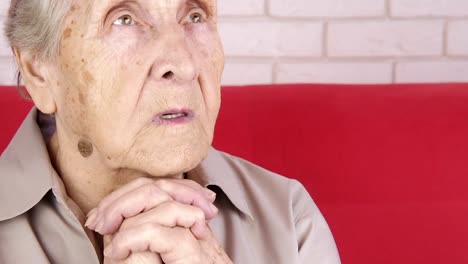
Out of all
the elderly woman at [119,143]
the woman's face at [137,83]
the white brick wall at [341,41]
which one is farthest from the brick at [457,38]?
the woman's face at [137,83]

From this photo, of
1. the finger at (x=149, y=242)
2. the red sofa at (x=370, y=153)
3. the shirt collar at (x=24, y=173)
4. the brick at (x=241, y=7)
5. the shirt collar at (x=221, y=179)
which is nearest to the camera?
the finger at (x=149, y=242)

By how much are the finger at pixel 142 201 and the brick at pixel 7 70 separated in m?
0.91

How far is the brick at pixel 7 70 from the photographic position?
2039 millimetres

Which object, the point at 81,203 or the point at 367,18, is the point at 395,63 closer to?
the point at 367,18

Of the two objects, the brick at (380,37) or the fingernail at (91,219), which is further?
the brick at (380,37)

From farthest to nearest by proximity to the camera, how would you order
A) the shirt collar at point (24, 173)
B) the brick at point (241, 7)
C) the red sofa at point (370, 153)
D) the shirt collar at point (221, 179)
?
the brick at point (241, 7), the red sofa at point (370, 153), the shirt collar at point (221, 179), the shirt collar at point (24, 173)

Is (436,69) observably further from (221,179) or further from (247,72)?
(221,179)

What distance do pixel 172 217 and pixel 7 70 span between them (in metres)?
1.00

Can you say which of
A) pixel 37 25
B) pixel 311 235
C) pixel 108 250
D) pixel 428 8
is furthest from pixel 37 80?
pixel 428 8

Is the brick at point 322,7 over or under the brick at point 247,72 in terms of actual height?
over

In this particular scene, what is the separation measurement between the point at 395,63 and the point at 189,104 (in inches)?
37.5

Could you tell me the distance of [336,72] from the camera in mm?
2062

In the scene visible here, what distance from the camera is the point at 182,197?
122 centimetres

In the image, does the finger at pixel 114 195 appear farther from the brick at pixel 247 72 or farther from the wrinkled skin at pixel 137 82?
the brick at pixel 247 72
